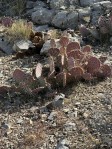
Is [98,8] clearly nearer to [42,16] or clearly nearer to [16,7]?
[42,16]

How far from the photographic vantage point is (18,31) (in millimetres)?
7586

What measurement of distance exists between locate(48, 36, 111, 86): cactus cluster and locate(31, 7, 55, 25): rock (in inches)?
85.9

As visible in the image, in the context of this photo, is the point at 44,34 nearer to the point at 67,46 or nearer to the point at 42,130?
the point at 67,46

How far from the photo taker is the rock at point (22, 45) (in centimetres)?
720

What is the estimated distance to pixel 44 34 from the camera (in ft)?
24.7

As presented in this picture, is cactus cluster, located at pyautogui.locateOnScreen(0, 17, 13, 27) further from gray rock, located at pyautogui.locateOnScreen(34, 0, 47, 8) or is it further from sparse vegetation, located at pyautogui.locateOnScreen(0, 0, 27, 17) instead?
gray rock, located at pyautogui.locateOnScreen(34, 0, 47, 8)

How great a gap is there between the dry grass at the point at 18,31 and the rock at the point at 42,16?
78 centimetres

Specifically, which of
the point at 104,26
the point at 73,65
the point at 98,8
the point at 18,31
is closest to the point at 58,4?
the point at 98,8

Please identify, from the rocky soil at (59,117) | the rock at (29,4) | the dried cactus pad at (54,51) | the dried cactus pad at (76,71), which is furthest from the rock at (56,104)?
the rock at (29,4)

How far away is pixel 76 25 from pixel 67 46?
75.5 inches

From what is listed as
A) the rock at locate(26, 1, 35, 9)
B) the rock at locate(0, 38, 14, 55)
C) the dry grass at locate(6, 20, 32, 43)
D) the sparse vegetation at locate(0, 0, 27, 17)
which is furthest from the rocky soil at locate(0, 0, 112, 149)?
the rock at locate(26, 1, 35, 9)

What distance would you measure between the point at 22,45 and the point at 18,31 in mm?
385

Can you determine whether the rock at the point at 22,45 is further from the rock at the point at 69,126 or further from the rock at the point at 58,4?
the rock at the point at 69,126

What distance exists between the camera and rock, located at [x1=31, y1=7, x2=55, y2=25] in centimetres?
854
